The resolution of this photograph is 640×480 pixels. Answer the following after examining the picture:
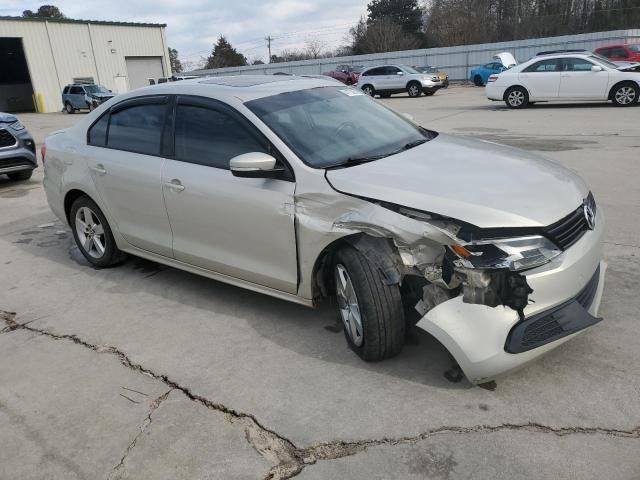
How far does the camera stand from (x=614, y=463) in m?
2.36

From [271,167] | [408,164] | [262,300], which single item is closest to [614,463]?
[408,164]

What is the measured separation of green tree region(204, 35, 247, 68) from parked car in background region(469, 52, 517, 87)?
50810 millimetres

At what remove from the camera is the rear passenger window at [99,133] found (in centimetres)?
483

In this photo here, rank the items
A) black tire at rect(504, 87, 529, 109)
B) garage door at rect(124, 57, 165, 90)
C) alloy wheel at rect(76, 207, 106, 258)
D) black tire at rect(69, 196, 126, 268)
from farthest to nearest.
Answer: garage door at rect(124, 57, 165, 90) → black tire at rect(504, 87, 529, 109) → alloy wheel at rect(76, 207, 106, 258) → black tire at rect(69, 196, 126, 268)

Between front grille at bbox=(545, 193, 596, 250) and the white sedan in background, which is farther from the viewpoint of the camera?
the white sedan in background

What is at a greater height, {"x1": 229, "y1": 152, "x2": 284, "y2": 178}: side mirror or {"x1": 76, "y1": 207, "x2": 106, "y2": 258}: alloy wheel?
{"x1": 229, "y1": 152, "x2": 284, "y2": 178}: side mirror

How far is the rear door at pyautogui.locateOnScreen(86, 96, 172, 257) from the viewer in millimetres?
4273

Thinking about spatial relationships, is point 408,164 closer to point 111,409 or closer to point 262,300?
point 262,300

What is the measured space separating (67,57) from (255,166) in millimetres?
39727

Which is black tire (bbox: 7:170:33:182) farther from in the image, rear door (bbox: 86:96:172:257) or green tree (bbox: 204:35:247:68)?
green tree (bbox: 204:35:247:68)

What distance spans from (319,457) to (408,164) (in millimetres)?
1793

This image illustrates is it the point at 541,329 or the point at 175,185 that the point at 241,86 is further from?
the point at 541,329

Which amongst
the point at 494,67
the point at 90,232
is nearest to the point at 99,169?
the point at 90,232

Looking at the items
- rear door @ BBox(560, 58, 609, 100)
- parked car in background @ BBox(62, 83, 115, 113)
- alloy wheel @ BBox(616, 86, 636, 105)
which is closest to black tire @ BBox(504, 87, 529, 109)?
rear door @ BBox(560, 58, 609, 100)
